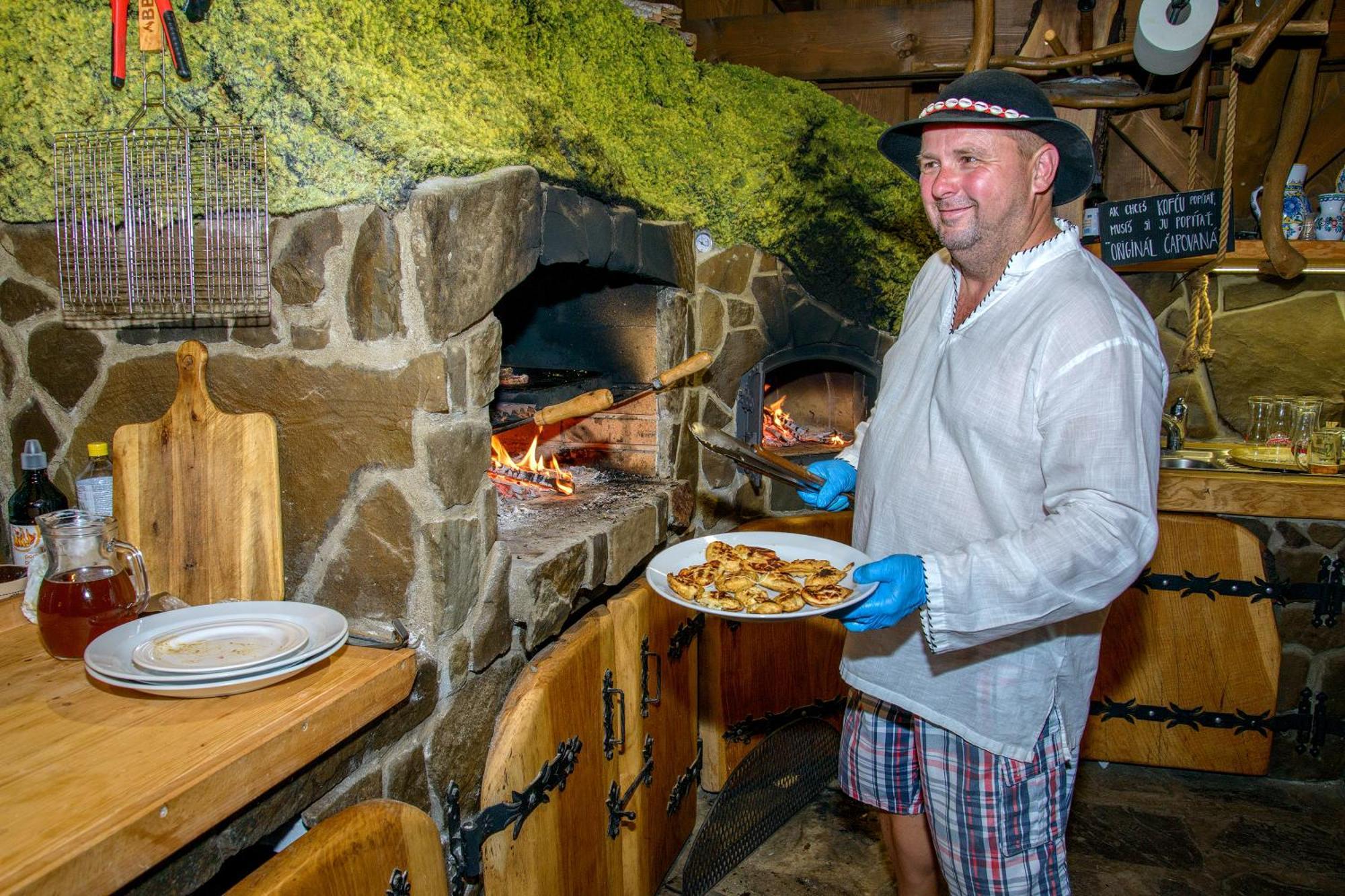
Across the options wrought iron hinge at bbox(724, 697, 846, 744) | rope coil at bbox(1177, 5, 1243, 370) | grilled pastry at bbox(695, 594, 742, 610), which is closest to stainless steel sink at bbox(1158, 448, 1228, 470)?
rope coil at bbox(1177, 5, 1243, 370)

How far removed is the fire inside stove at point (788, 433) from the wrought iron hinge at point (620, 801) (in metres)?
1.56

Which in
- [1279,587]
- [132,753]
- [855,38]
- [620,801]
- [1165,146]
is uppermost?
[855,38]

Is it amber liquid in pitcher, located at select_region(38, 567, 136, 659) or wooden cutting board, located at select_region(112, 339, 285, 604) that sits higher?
wooden cutting board, located at select_region(112, 339, 285, 604)

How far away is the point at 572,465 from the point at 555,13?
160 centimetres

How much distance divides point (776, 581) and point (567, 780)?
793 millimetres

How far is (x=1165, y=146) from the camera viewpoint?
12.8 ft

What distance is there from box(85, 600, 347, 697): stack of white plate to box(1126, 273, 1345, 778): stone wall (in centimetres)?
362

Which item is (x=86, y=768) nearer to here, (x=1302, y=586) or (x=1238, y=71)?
(x=1302, y=586)

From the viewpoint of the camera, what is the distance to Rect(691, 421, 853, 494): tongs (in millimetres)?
2270

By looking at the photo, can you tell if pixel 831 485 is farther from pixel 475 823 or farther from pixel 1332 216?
pixel 1332 216

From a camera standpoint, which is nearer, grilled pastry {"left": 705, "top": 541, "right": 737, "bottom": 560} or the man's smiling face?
the man's smiling face

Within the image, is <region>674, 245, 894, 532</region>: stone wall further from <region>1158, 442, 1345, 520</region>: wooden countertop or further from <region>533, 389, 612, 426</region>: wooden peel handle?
<region>1158, 442, 1345, 520</region>: wooden countertop

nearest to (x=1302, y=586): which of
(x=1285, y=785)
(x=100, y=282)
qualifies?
(x=1285, y=785)

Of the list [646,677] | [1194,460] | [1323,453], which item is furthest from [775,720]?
[1323,453]
